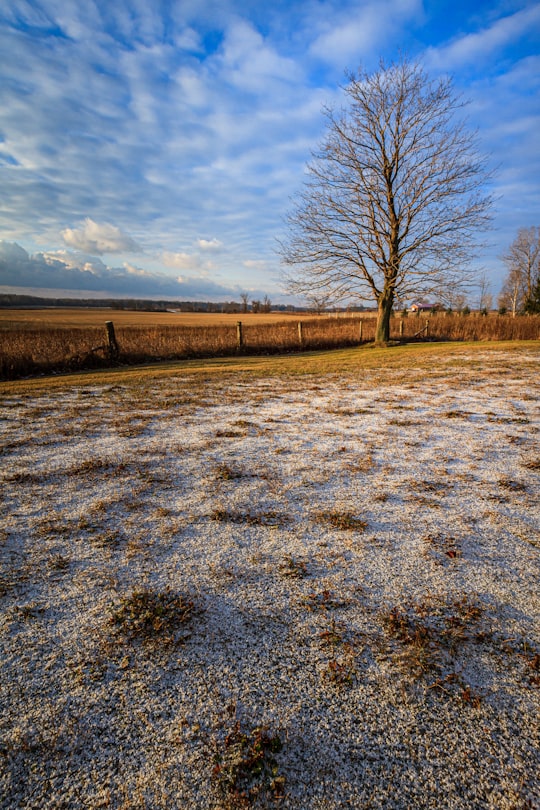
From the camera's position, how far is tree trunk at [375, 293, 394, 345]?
1741 centimetres

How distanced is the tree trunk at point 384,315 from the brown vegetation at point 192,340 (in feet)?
7.31

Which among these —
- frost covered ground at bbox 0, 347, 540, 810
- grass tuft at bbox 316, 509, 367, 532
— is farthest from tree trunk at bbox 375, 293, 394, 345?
grass tuft at bbox 316, 509, 367, 532

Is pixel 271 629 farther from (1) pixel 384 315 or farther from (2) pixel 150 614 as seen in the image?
(1) pixel 384 315

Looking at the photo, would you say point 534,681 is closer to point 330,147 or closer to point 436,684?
point 436,684

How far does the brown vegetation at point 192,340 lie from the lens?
11.6m

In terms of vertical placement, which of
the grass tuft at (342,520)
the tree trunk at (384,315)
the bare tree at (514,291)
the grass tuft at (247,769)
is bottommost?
the grass tuft at (247,769)

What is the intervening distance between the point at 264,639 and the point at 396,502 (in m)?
1.51

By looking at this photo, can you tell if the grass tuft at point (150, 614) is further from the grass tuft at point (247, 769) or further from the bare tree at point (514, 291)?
the bare tree at point (514, 291)

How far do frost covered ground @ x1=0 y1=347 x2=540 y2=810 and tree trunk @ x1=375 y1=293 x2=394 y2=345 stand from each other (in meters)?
15.0

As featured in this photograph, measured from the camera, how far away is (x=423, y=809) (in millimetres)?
1056

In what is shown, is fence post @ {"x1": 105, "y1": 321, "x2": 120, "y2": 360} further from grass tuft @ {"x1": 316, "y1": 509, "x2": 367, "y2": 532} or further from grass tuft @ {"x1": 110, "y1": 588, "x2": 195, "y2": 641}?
grass tuft @ {"x1": 110, "y1": 588, "x2": 195, "y2": 641}

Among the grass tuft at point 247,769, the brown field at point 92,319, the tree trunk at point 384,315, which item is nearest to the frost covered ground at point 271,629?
the grass tuft at point 247,769

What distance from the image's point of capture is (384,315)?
17969mm

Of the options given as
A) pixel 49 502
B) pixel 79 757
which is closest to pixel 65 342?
pixel 49 502
